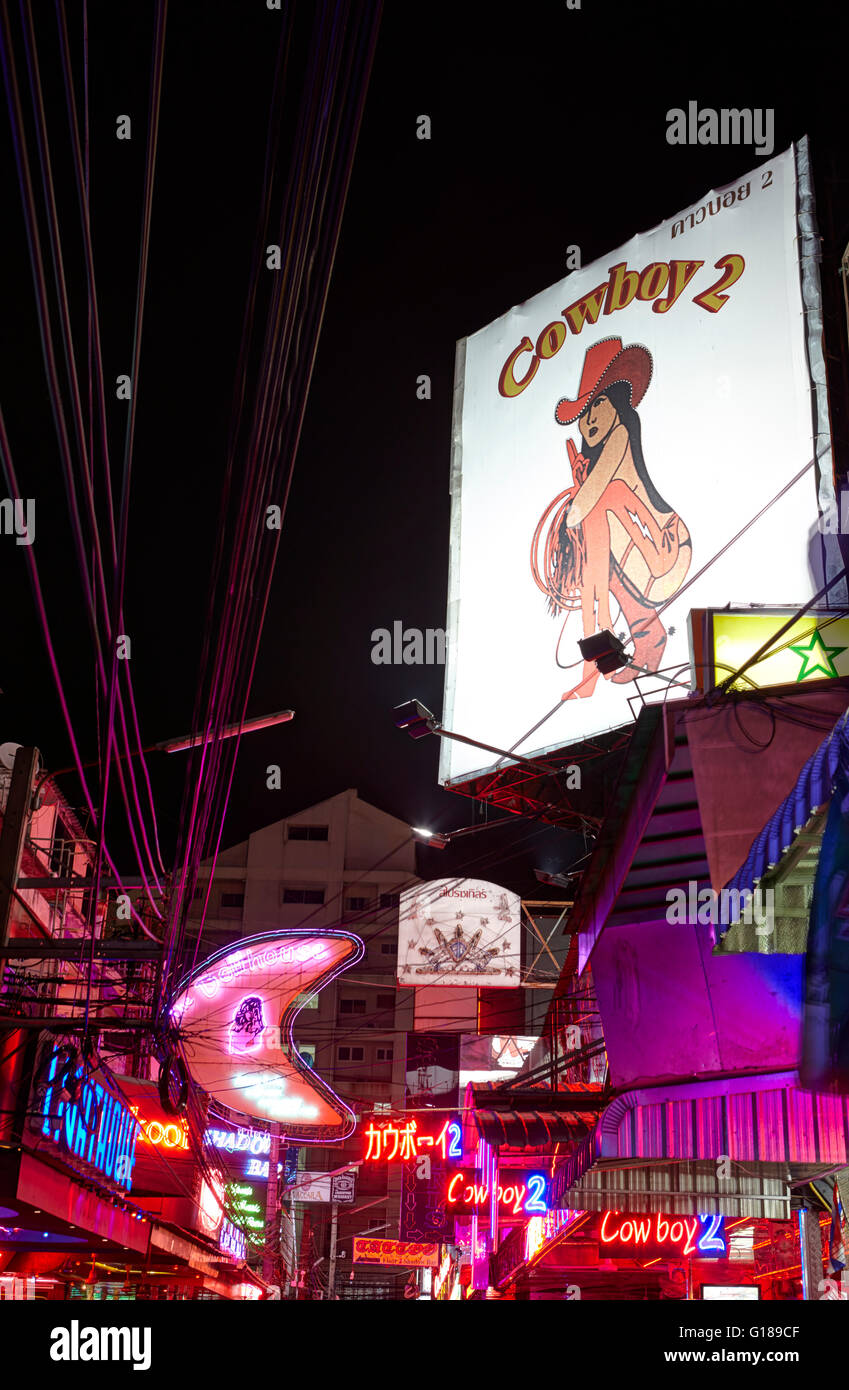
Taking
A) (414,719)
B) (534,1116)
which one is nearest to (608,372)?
(414,719)

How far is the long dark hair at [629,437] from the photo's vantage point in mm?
16719

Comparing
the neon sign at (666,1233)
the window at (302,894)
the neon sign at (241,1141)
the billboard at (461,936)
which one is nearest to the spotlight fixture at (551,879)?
the neon sign at (666,1233)

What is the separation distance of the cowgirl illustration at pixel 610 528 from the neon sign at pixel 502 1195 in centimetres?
795

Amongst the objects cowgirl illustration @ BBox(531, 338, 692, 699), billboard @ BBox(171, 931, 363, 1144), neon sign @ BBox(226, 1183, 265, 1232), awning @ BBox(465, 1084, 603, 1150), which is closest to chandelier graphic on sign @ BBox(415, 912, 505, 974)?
neon sign @ BBox(226, 1183, 265, 1232)

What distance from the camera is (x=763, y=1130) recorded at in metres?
9.35

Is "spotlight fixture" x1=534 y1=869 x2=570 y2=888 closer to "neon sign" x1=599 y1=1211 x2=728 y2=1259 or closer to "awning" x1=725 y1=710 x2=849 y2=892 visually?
"neon sign" x1=599 y1=1211 x2=728 y2=1259

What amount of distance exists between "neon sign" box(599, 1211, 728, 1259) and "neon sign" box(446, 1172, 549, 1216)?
6.89 ft

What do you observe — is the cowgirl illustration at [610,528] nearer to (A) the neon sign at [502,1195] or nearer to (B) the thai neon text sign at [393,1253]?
(A) the neon sign at [502,1195]

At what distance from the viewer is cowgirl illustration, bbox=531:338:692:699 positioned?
1623 centimetres

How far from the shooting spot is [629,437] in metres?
17.4

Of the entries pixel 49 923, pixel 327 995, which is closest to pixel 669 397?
pixel 49 923

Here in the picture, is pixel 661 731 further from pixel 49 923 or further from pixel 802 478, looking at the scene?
pixel 49 923

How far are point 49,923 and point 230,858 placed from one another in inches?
1064

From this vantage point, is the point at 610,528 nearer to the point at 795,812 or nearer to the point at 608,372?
the point at 608,372
